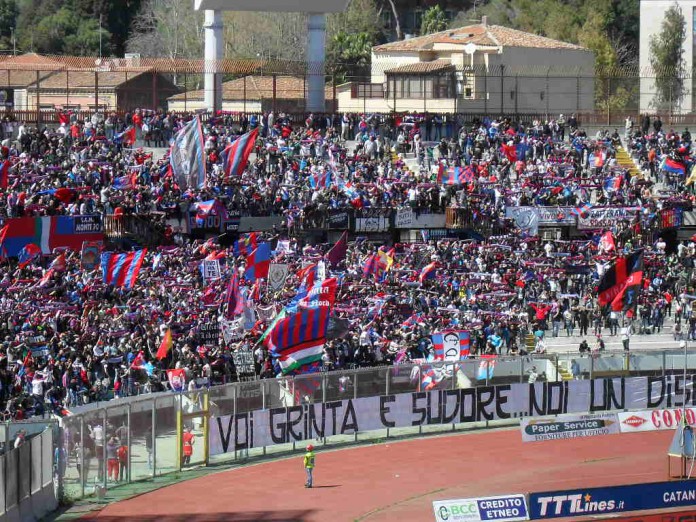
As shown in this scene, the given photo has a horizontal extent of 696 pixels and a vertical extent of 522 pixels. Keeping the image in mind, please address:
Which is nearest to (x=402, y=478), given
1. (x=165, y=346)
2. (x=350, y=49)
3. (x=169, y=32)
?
(x=165, y=346)

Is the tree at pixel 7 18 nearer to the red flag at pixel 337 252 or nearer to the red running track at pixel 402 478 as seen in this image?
the red flag at pixel 337 252

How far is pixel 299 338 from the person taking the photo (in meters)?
43.8

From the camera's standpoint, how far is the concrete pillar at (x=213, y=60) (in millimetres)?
68312

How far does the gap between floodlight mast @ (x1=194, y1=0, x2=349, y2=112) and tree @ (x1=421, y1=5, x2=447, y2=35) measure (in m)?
41.3

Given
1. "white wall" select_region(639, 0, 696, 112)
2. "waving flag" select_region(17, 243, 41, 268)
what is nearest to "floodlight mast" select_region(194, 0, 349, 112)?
"waving flag" select_region(17, 243, 41, 268)

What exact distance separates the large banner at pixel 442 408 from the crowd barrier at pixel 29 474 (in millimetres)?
6289

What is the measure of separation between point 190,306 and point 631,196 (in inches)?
879

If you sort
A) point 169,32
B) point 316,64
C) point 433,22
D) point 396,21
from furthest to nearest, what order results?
point 396,21 < point 433,22 < point 169,32 < point 316,64

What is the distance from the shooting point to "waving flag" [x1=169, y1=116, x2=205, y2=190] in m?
55.3

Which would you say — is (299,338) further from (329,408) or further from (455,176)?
(455,176)

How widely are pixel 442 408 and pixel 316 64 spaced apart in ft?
95.5

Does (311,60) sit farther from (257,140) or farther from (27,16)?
(27,16)

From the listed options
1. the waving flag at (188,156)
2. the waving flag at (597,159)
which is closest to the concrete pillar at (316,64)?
the waving flag at (597,159)

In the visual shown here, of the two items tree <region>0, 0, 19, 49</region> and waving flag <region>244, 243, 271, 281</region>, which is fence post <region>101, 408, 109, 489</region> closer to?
waving flag <region>244, 243, 271, 281</region>
